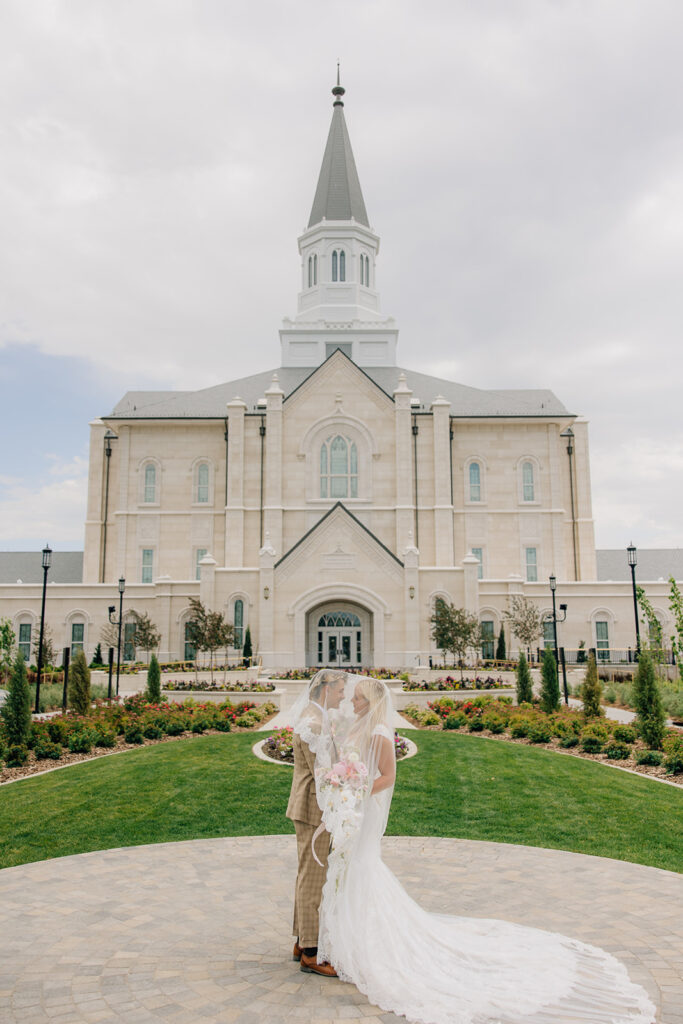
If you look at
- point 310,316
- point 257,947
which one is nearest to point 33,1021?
point 257,947

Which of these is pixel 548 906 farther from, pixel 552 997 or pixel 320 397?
pixel 320 397

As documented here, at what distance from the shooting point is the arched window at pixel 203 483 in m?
44.0

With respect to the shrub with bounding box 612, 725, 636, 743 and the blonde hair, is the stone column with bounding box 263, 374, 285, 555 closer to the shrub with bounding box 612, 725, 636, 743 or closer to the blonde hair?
the shrub with bounding box 612, 725, 636, 743

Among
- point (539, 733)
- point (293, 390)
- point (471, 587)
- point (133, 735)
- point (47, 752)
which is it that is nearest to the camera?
point (47, 752)

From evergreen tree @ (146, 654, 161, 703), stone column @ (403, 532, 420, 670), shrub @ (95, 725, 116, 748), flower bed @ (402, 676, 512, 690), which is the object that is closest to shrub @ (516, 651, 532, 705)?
flower bed @ (402, 676, 512, 690)

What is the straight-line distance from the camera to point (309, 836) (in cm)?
578

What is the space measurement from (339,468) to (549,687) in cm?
2272

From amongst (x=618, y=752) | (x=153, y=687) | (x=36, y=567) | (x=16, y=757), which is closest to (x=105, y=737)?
(x=16, y=757)

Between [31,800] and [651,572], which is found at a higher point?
[651,572]

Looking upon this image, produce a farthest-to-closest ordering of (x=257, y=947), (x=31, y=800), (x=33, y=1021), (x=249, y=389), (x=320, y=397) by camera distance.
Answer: (x=249, y=389)
(x=320, y=397)
(x=31, y=800)
(x=257, y=947)
(x=33, y=1021)

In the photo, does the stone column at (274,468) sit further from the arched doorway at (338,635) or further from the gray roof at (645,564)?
the gray roof at (645,564)

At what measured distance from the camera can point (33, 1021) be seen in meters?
4.85

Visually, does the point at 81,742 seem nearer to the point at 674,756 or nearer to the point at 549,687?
the point at 674,756

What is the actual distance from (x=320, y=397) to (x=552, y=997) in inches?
1491
